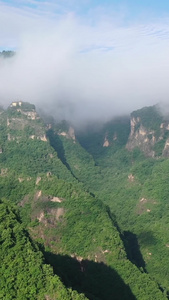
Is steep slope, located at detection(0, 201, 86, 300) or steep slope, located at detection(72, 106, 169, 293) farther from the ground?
steep slope, located at detection(0, 201, 86, 300)

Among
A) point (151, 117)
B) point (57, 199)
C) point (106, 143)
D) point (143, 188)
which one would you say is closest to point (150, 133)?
point (151, 117)

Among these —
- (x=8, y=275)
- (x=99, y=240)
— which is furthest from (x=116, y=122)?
(x=8, y=275)

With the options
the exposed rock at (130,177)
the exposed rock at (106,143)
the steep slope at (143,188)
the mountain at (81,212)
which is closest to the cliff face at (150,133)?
the steep slope at (143,188)

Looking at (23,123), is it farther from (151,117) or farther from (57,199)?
(57,199)

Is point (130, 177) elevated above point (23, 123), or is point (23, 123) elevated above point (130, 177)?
point (23, 123)

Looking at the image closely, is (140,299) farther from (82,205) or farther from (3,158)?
(3,158)

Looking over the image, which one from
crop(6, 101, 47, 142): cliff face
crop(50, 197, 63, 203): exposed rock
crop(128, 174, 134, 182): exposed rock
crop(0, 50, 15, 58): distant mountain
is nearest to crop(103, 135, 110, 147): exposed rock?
crop(128, 174, 134, 182): exposed rock

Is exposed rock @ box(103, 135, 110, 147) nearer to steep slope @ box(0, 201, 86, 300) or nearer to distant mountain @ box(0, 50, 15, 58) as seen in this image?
distant mountain @ box(0, 50, 15, 58)
